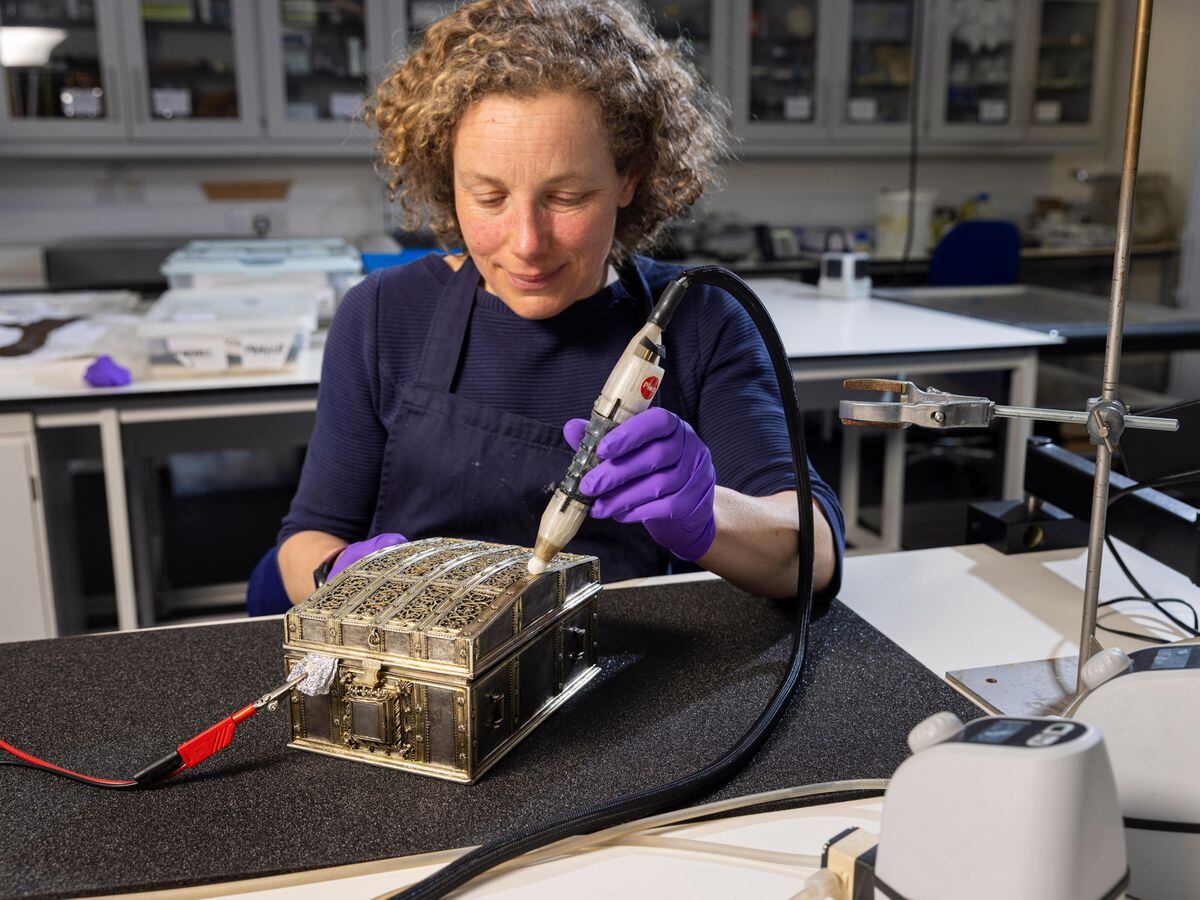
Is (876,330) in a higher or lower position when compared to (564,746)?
higher

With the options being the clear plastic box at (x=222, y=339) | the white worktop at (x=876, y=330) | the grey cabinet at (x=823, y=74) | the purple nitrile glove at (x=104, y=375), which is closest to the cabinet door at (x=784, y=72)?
the grey cabinet at (x=823, y=74)

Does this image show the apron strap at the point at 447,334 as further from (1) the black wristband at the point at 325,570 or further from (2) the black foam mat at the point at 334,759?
(2) the black foam mat at the point at 334,759

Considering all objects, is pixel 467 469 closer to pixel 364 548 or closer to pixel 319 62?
pixel 364 548

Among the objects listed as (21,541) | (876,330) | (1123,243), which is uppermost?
(1123,243)

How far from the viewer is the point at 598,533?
126 centimetres

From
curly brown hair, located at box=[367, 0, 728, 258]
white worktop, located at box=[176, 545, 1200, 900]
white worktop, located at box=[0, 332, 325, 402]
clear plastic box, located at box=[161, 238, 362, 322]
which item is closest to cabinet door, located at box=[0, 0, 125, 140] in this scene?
clear plastic box, located at box=[161, 238, 362, 322]

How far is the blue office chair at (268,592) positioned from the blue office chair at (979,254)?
3333 mm

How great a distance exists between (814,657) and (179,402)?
1543 mm

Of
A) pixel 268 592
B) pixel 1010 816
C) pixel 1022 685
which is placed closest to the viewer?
pixel 1010 816

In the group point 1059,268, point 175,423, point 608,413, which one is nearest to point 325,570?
point 608,413

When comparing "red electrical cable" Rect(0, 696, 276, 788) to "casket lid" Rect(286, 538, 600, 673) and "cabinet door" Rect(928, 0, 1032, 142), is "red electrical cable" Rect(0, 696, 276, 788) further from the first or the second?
"cabinet door" Rect(928, 0, 1032, 142)

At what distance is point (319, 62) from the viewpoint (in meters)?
4.24

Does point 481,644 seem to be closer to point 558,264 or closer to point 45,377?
point 558,264

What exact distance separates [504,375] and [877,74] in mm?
4069
